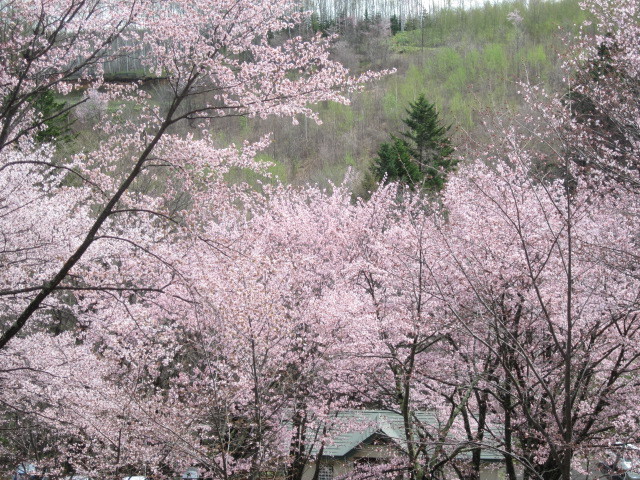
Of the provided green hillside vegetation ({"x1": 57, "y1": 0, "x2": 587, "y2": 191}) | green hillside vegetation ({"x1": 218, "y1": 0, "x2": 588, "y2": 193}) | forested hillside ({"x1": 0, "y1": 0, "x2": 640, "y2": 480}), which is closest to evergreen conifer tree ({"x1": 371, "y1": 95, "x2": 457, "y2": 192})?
green hillside vegetation ({"x1": 57, "y1": 0, "x2": 587, "y2": 191})

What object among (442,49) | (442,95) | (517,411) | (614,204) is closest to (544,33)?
(442,49)

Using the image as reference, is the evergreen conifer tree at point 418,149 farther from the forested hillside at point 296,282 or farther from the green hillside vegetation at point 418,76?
the forested hillside at point 296,282

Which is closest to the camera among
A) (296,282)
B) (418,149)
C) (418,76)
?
(296,282)

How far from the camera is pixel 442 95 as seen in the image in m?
43.8

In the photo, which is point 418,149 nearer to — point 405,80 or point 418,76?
point 405,80

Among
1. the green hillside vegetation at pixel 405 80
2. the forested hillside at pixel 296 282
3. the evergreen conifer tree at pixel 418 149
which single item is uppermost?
the green hillside vegetation at pixel 405 80

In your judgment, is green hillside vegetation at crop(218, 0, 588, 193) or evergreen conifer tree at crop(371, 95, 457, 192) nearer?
evergreen conifer tree at crop(371, 95, 457, 192)

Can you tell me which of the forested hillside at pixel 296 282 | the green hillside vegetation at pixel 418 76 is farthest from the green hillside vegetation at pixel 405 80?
the forested hillside at pixel 296 282

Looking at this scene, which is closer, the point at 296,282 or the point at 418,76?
the point at 296,282

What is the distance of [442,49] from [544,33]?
8.48 m

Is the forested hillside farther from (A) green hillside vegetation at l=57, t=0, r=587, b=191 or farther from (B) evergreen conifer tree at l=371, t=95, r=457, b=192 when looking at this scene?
(A) green hillside vegetation at l=57, t=0, r=587, b=191

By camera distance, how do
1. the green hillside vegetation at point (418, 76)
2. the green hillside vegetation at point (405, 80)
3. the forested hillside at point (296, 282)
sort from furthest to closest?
the green hillside vegetation at point (418, 76) → the green hillside vegetation at point (405, 80) → the forested hillside at point (296, 282)

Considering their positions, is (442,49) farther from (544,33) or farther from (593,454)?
(593,454)

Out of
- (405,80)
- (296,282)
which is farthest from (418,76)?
(296,282)
